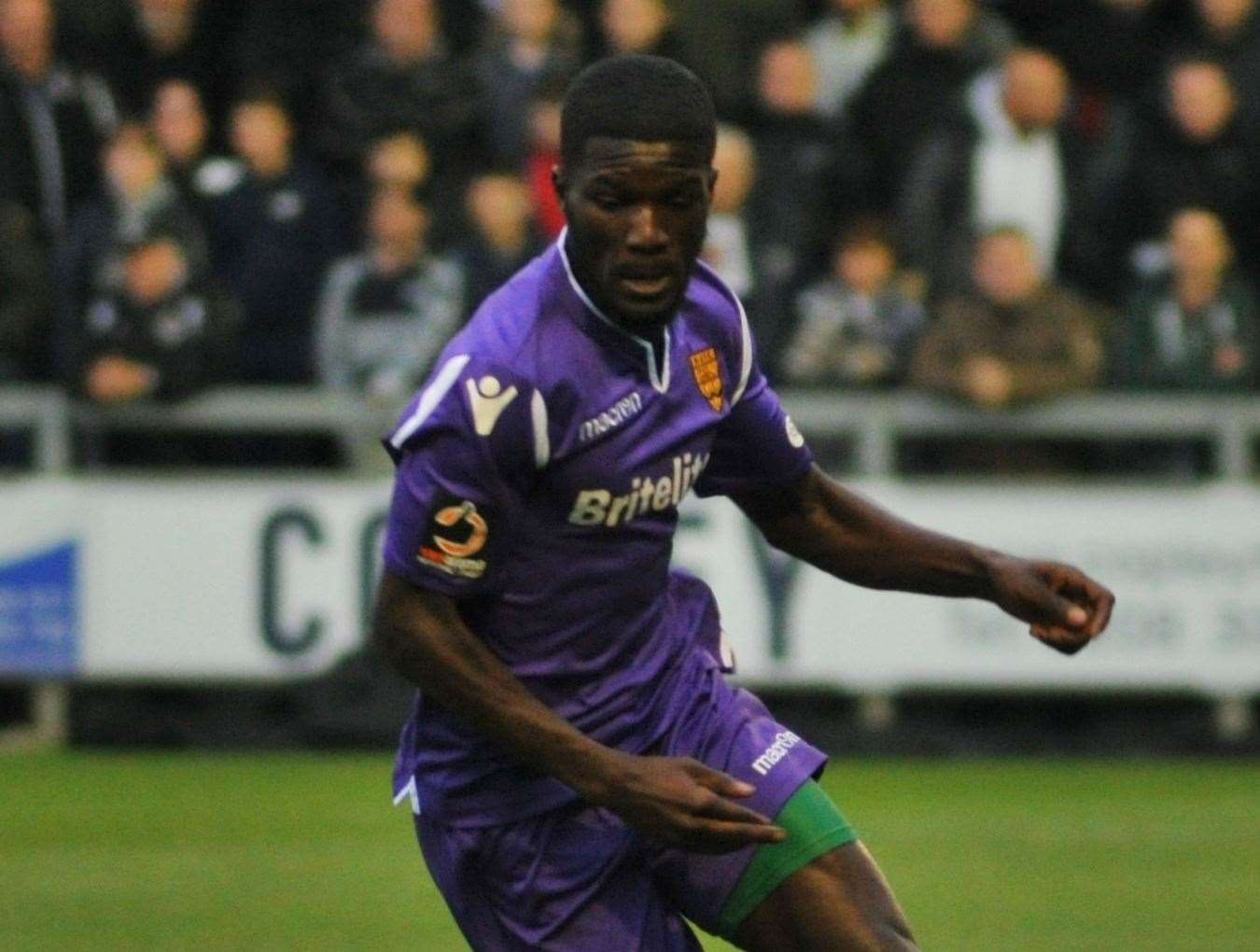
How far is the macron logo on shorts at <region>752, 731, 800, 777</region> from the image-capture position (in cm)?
463

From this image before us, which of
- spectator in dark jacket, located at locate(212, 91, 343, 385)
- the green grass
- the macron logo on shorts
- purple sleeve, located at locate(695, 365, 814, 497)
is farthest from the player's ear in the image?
spectator in dark jacket, located at locate(212, 91, 343, 385)

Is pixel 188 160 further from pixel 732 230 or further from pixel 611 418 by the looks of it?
pixel 611 418

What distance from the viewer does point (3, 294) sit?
11648 millimetres

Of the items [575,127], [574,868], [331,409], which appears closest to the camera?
[575,127]

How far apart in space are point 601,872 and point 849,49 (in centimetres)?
880

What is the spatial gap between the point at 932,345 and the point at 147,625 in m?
3.48

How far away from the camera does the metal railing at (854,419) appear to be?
11688 millimetres

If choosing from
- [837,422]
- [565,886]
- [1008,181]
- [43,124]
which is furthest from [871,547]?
[43,124]

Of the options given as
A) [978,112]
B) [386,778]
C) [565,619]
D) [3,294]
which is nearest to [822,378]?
[978,112]

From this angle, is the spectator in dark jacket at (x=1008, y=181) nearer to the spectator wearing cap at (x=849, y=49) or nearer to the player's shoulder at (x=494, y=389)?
the spectator wearing cap at (x=849, y=49)

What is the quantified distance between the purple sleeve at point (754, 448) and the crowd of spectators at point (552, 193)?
6.45m

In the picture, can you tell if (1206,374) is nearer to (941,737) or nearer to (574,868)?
(941,737)

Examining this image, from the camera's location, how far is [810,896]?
4523mm

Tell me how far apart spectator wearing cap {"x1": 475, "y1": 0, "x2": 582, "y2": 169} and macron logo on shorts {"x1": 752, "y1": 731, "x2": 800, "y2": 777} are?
25.1 ft
